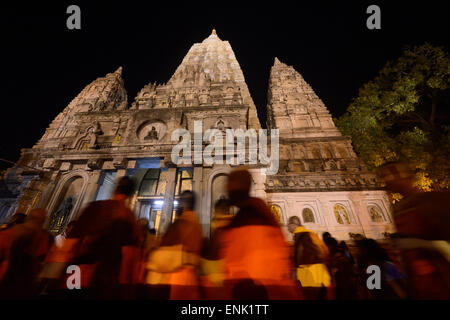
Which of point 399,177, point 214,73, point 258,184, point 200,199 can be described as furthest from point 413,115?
point 214,73

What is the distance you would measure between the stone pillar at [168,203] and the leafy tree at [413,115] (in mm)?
15427

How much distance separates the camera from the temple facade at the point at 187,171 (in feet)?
39.3

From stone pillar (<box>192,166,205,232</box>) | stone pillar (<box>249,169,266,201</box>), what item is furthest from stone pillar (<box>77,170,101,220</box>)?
stone pillar (<box>249,169,266,201</box>)

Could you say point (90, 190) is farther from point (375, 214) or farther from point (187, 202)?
point (375, 214)

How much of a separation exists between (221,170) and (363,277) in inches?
336

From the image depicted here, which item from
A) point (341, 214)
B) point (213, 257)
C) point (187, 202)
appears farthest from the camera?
point (341, 214)

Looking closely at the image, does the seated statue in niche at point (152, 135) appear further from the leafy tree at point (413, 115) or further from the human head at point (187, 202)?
the leafy tree at point (413, 115)

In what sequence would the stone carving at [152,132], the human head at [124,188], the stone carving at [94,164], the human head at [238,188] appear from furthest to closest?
the stone carving at [152,132]
the stone carving at [94,164]
the human head at [124,188]
the human head at [238,188]

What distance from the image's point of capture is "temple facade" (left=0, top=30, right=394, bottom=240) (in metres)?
12.0

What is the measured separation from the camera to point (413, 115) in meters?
14.8

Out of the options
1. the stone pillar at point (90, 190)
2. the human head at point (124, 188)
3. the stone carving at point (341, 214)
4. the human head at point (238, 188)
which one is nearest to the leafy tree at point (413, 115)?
the stone carving at point (341, 214)

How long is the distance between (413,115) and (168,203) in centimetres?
2013

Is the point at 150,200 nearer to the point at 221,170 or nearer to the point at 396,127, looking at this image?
the point at 221,170
